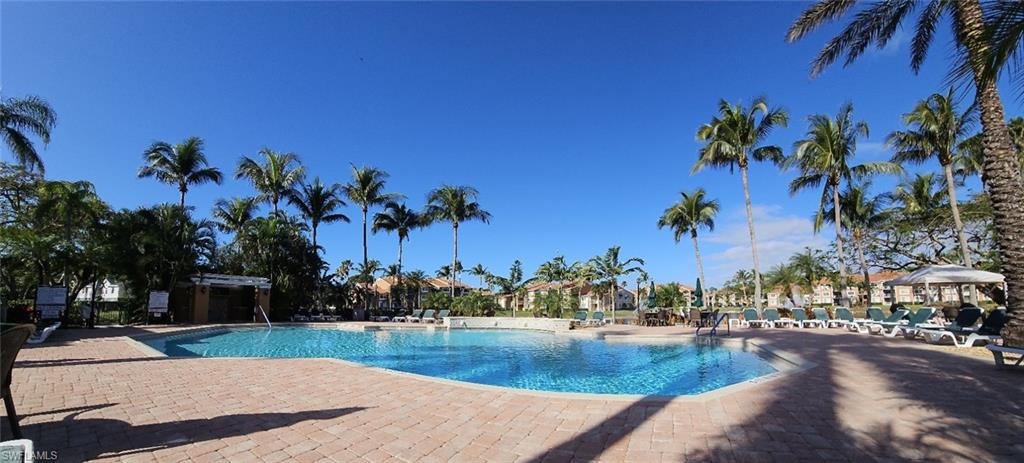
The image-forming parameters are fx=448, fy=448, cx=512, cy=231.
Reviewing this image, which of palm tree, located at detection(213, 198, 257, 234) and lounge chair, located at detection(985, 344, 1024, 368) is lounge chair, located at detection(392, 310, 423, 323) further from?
lounge chair, located at detection(985, 344, 1024, 368)

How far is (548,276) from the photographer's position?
1574 inches

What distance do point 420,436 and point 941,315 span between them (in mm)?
21995

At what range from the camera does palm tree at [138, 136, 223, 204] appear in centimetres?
2272

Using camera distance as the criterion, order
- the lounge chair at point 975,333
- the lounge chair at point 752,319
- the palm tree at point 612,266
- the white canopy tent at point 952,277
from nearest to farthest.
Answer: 1. the lounge chair at point 975,333
2. the white canopy tent at point 952,277
3. the lounge chair at point 752,319
4. the palm tree at point 612,266

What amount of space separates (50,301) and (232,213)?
1309 cm

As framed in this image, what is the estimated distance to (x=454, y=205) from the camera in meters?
34.2

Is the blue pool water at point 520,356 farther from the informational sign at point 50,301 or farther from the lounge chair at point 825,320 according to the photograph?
the lounge chair at point 825,320

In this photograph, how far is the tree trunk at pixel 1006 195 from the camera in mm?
7816

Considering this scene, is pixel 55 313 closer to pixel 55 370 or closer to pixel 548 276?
pixel 55 370

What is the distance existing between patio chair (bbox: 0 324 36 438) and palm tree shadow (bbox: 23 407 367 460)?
53cm

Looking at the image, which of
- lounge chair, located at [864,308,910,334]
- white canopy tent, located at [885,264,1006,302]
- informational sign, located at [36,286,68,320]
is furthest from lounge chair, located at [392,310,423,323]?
white canopy tent, located at [885,264,1006,302]

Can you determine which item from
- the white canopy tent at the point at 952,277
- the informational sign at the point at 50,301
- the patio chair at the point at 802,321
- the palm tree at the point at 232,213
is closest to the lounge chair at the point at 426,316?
the palm tree at the point at 232,213

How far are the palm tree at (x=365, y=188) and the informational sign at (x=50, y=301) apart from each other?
16434 millimetres

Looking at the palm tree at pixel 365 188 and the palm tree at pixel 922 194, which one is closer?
the palm tree at pixel 922 194
